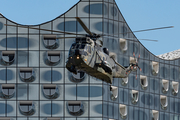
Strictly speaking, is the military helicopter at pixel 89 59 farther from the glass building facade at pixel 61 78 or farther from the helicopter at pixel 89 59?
the glass building facade at pixel 61 78

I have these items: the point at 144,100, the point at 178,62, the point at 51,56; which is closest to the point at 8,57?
the point at 51,56

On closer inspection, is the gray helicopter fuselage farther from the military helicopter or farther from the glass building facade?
the glass building facade

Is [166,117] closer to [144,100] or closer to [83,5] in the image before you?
[144,100]

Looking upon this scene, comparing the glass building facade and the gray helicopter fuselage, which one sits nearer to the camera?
the gray helicopter fuselage

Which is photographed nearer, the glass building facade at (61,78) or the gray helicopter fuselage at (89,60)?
the gray helicopter fuselage at (89,60)

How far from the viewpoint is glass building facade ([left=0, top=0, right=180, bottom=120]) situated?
10125 centimetres

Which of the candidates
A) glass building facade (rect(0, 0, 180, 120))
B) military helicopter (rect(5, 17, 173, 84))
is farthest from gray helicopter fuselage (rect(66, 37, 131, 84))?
glass building facade (rect(0, 0, 180, 120))

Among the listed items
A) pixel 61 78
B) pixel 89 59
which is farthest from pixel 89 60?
pixel 61 78

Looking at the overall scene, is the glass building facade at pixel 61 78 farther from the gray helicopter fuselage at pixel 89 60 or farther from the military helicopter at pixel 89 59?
the gray helicopter fuselage at pixel 89 60

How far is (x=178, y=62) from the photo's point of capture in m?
120

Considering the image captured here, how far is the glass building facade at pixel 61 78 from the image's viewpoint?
10125 cm

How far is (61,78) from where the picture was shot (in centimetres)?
10262

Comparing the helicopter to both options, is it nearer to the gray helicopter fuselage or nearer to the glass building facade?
the gray helicopter fuselage

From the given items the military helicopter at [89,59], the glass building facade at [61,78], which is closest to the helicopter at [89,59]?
the military helicopter at [89,59]
